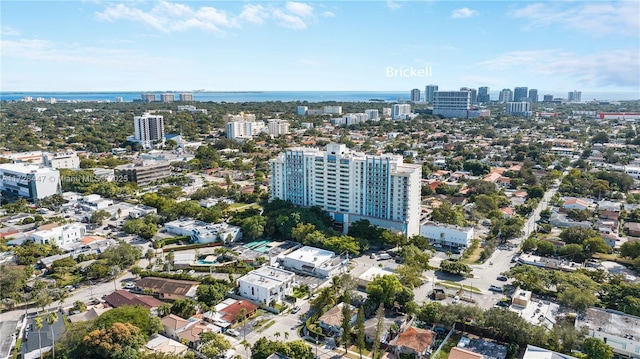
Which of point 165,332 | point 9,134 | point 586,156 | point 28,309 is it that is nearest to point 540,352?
point 165,332

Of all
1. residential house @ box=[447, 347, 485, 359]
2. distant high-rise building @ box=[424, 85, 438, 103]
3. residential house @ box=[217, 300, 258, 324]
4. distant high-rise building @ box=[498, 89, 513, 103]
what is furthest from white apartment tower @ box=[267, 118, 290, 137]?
distant high-rise building @ box=[498, 89, 513, 103]

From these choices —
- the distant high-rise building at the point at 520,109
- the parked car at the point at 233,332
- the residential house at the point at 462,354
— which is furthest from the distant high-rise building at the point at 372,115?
the residential house at the point at 462,354

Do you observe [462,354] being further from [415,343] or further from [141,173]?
[141,173]

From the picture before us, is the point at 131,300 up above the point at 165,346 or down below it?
above

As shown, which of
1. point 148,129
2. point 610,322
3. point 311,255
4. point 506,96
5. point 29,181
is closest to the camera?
point 610,322

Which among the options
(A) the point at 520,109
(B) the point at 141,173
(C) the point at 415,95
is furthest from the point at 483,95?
(B) the point at 141,173

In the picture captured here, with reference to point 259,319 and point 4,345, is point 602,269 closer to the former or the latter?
point 259,319

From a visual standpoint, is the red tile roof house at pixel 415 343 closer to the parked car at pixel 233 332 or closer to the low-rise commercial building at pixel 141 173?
the parked car at pixel 233 332
